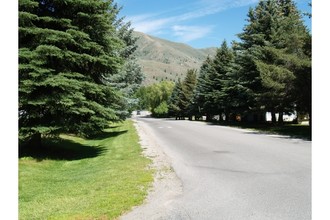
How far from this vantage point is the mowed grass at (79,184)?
645cm

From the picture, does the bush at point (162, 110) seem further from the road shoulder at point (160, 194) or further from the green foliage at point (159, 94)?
the road shoulder at point (160, 194)

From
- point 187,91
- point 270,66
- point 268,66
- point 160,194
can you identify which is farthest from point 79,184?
point 187,91

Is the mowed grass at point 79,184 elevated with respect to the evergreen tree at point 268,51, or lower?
lower

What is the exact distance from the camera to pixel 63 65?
13234mm

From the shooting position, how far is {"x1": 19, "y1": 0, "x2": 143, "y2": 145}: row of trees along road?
1205 cm

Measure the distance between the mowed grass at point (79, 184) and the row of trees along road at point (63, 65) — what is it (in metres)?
1.22

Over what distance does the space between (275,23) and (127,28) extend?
13487 mm

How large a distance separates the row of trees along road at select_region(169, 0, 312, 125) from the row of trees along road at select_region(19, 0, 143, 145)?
12816 millimetres

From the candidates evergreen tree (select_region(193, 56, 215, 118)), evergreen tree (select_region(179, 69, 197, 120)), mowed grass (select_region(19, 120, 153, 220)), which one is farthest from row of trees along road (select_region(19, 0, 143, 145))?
evergreen tree (select_region(179, 69, 197, 120))

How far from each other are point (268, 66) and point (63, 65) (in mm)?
18467

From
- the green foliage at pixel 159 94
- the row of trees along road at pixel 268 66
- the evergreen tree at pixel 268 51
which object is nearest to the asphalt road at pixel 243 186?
the row of trees along road at pixel 268 66

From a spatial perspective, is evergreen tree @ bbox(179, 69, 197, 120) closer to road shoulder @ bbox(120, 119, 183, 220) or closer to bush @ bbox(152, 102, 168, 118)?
bush @ bbox(152, 102, 168, 118)

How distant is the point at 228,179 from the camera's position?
8602 millimetres

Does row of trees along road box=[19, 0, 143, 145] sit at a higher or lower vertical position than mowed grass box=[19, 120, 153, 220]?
higher
